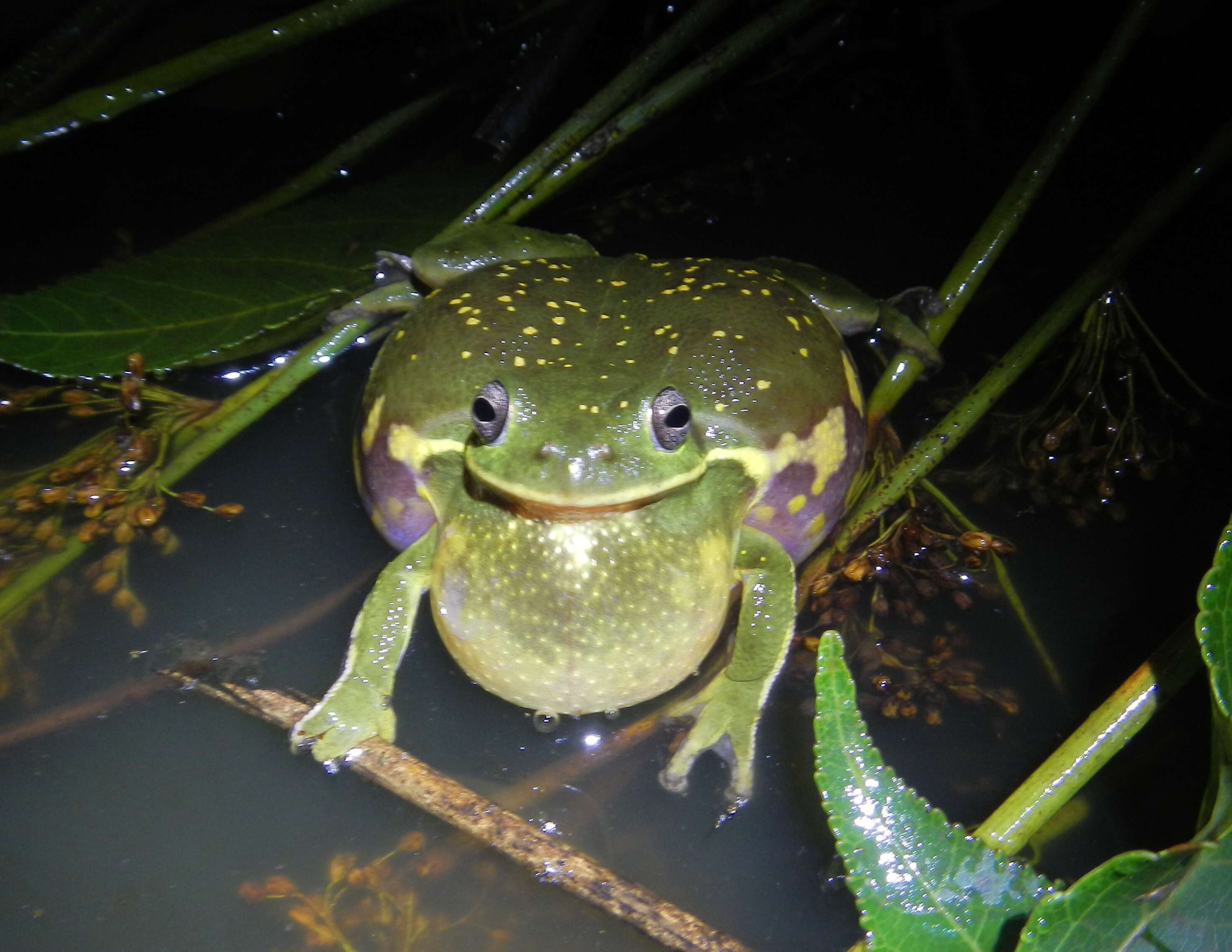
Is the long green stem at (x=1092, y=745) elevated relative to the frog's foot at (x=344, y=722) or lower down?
elevated

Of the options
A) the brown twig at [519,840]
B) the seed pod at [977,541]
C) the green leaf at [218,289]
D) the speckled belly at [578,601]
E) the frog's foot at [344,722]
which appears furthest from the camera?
the green leaf at [218,289]

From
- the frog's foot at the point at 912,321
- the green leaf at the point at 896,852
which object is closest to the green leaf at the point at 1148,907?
the green leaf at the point at 896,852

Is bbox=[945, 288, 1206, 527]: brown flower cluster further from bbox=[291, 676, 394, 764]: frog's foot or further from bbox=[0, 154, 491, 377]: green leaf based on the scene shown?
bbox=[0, 154, 491, 377]: green leaf

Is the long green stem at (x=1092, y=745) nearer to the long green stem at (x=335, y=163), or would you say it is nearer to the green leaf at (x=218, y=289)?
the green leaf at (x=218, y=289)

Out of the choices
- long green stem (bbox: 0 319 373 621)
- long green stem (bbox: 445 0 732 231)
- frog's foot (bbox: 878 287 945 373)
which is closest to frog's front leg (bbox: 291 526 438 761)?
long green stem (bbox: 0 319 373 621)

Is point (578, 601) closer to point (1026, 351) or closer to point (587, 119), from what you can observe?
point (1026, 351)

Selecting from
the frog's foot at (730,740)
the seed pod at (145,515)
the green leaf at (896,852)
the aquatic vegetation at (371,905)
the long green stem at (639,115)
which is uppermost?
the long green stem at (639,115)
